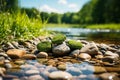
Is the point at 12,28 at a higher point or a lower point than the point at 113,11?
higher

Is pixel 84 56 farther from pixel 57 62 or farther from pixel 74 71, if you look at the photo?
pixel 74 71

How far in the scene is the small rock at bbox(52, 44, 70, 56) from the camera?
515 cm

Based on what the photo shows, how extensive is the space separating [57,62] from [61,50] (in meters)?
0.70

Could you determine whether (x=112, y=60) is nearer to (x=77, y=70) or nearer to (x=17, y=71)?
(x=77, y=70)

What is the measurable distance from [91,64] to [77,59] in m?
0.57

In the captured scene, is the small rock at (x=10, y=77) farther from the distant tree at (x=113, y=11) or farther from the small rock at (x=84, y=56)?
the distant tree at (x=113, y=11)

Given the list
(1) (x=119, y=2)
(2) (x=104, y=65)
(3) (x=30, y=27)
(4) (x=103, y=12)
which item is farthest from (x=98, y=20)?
(2) (x=104, y=65)

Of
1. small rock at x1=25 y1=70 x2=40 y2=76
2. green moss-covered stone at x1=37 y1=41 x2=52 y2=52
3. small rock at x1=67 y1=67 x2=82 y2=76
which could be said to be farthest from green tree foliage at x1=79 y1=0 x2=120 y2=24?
small rock at x1=25 y1=70 x2=40 y2=76

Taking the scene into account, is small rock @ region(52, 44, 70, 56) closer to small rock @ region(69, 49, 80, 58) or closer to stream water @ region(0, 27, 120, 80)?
small rock @ region(69, 49, 80, 58)

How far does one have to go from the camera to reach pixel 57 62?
4.48 metres

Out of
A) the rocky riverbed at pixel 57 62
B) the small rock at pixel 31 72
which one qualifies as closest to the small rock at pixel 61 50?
the rocky riverbed at pixel 57 62

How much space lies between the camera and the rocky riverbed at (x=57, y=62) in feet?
11.2

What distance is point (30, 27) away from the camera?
26.0ft

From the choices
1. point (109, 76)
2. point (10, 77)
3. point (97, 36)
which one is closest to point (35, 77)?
point (10, 77)
